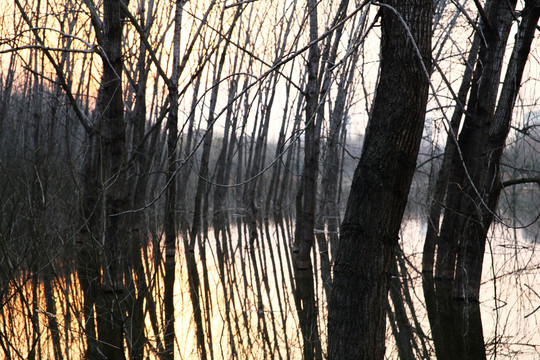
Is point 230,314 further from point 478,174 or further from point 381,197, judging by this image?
point 381,197

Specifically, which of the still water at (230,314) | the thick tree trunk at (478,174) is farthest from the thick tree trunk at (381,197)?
the thick tree trunk at (478,174)

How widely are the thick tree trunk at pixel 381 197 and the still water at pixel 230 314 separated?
103 cm

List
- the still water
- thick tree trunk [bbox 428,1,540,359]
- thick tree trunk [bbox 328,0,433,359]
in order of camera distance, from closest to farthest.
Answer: thick tree trunk [bbox 328,0,433,359] → the still water → thick tree trunk [bbox 428,1,540,359]

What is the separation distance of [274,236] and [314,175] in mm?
6055

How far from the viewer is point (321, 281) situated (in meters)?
8.02

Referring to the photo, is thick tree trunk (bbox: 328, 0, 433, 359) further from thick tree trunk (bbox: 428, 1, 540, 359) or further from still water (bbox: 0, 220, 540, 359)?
thick tree trunk (bbox: 428, 1, 540, 359)

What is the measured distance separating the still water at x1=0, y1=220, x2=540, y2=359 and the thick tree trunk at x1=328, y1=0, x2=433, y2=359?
1.03 metres

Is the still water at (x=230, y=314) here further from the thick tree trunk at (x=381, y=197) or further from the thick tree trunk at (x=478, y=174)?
the thick tree trunk at (x=381, y=197)

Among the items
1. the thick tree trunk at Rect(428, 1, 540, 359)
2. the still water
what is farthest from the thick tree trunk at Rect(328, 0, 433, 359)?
the thick tree trunk at Rect(428, 1, 540, 359)

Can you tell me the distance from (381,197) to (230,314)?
13.4 ft

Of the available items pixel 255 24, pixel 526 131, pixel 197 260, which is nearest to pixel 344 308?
pixel 526 131

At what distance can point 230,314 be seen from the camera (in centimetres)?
609

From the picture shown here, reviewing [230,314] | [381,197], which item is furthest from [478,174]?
[381,197]

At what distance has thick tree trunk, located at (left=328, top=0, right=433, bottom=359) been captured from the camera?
7.79 feet
